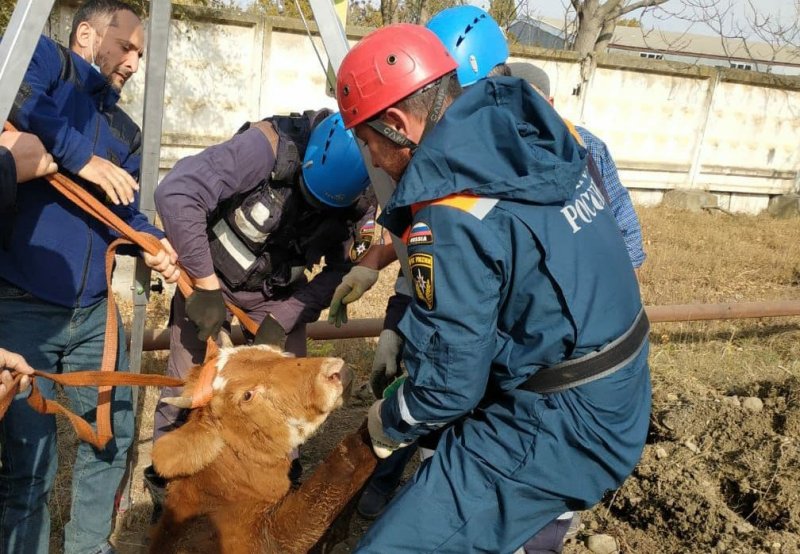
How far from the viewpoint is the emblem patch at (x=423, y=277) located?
194cm

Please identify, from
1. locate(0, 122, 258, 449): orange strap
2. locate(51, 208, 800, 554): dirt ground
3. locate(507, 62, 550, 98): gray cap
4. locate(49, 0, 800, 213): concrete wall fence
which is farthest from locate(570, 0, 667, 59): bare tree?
locate(0, 122, 258, 449): orange strap

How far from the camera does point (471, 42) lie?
3.71 meters

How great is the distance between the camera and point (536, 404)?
7.01ft

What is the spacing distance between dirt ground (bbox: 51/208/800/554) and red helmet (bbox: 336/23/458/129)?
8.38 ft

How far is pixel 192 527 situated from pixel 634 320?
71.6 inches

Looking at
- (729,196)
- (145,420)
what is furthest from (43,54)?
(729,196)

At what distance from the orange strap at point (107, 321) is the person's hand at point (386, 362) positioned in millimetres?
684

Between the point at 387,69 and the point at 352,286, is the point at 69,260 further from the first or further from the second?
the point at 387,69

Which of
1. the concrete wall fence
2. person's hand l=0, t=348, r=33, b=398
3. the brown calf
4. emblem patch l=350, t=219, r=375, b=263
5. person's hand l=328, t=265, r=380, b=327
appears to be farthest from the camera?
the concrete wall fence

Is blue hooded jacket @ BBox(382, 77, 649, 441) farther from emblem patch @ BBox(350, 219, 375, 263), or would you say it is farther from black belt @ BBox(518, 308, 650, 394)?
emblem patch @ BBox(350, 219, 375, 263)

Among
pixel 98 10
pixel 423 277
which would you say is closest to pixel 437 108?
pixel 423 277

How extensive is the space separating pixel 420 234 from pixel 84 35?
6.92 feet

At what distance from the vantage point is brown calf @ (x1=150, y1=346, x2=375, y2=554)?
271cm

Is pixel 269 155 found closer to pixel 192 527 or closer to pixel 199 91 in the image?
pixel 192 527
